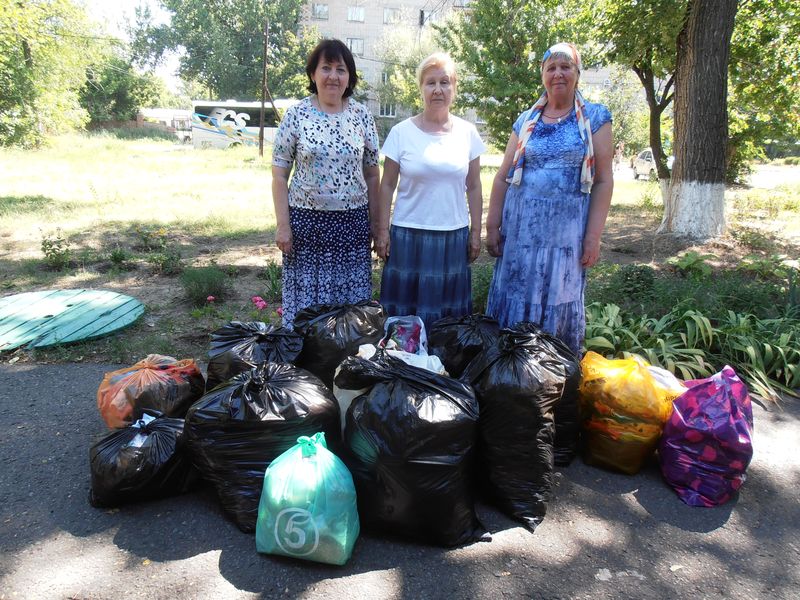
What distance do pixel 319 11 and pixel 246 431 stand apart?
50.4 m

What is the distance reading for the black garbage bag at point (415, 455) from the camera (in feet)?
6.59

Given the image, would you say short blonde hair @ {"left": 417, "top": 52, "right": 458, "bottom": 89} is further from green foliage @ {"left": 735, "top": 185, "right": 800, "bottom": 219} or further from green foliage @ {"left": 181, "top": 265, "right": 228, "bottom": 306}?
green foliage @ {"left": 735, "top": 185, "right": 800, "bottom": 219}

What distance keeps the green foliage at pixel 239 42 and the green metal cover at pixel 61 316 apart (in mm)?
41227

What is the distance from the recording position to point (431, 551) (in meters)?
2.11

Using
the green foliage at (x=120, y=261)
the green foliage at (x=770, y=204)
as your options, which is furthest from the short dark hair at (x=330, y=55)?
the green foliage at (x=770, y=204)

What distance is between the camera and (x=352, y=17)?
45.0 metres

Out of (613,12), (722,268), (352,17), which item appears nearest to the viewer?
(722,268)

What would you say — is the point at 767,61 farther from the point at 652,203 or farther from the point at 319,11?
the point at 319,11

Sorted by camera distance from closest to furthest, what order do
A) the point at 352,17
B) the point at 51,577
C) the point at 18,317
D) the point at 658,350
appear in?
the point at 51,577 < the point at 658,350 < the point at 18,317 < the point at 352,17

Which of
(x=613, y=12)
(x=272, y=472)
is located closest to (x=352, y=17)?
(x=613, y=12)

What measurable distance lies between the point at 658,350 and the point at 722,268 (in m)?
→ 2.82

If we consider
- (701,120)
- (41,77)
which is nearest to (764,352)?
(701,120)

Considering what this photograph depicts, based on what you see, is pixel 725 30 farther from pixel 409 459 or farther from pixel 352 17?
pixel 352 17

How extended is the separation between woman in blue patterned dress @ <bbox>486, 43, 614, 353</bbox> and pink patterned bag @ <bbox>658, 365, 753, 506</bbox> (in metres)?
0.74
